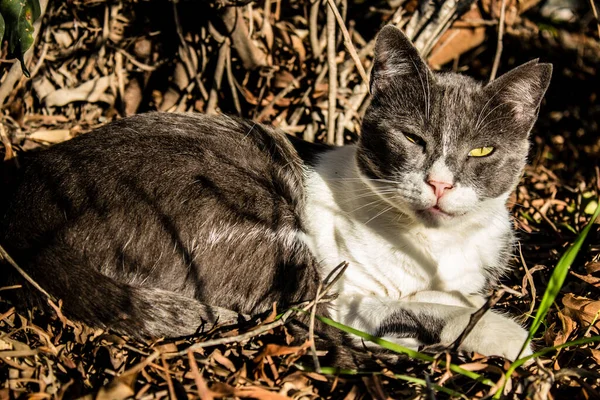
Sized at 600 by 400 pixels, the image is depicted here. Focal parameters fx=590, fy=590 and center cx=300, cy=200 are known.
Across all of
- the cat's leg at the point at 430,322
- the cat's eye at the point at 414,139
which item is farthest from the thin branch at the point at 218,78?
the cat's leg at the point at 430,322

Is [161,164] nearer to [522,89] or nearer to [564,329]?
[522,89]

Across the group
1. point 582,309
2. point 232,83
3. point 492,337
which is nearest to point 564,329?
point 582,309

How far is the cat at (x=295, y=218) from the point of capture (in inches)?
94.7

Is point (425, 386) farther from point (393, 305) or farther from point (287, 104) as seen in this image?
point (287, 104)

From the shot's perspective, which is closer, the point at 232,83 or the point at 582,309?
the point at 582,309

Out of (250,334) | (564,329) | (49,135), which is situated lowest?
(564,329)

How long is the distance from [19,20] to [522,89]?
2.24 m

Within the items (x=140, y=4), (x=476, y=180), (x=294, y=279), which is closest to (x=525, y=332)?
(x=476, y=180)

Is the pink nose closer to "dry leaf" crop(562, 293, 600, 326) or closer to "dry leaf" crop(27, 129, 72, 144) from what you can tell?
"dry leaf" crop(562, 293, 600, 326)

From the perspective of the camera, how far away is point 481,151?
262cm

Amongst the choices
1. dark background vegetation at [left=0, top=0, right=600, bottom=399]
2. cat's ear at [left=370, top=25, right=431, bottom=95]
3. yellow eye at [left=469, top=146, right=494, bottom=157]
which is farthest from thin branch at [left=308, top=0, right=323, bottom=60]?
yellow eye at [left=469, top=146, right=494, bottom=157]

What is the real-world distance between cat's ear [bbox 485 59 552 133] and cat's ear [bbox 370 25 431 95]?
1.03 ft

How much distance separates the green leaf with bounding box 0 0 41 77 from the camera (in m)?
2.54

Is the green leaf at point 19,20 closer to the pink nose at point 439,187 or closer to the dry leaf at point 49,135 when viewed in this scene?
the dry leaf at point 49,135
